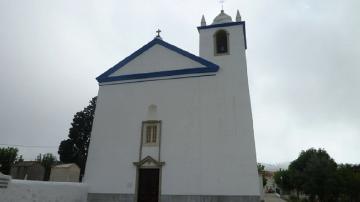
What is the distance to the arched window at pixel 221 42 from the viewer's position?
13.4 metres

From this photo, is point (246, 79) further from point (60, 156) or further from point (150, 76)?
point (60, 156)

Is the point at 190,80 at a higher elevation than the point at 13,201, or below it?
higher

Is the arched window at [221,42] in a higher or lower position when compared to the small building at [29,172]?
higher

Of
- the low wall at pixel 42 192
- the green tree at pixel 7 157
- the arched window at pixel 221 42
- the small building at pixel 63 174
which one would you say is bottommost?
the low wall at pixel 42 192

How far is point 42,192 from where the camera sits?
9.40 m

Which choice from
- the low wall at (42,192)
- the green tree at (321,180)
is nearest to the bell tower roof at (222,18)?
the low wall at (42,192)

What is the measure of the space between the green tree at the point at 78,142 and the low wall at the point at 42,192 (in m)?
12.7

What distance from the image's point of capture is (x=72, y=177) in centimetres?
1509

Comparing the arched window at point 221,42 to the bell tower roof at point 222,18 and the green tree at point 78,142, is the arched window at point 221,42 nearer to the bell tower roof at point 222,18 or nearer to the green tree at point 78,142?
the bell tower roof at point 222,18

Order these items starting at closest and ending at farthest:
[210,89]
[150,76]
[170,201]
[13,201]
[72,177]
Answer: [13,201], [170,201], [210,89], [150,76], [72,177]

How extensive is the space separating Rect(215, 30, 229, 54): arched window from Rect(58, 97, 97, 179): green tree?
15117 millimetres

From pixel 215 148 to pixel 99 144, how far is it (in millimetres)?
4928

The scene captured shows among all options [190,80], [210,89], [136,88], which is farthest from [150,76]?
[210,89]

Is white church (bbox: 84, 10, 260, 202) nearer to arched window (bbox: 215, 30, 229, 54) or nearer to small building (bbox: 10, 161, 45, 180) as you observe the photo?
arched window (bbox: 215, 30, 229, 54)
